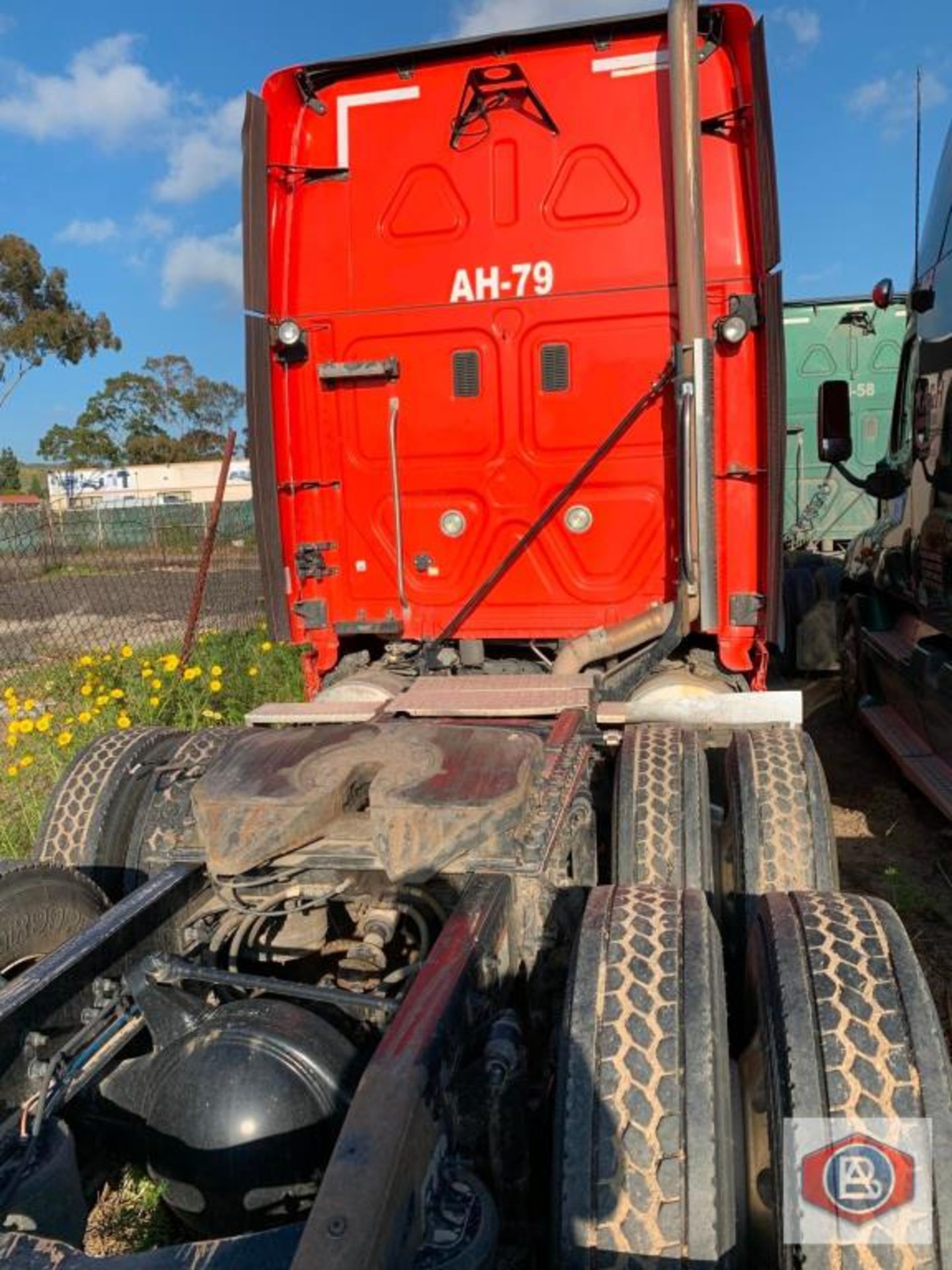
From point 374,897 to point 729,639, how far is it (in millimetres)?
2313

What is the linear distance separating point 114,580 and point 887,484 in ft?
47.3

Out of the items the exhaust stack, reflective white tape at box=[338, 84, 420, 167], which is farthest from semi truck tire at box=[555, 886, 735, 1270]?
reflective white tape at box=[338, 84, 420, 167]

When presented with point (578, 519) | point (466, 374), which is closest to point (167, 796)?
point (578, 519)

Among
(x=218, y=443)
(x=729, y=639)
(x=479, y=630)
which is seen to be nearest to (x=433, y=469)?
(x=479, y=630)

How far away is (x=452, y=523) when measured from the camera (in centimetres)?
456

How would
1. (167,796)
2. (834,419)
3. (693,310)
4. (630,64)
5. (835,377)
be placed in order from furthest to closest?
(835,377) → (834,419) → (630,64) → (693,310) → (167,796)

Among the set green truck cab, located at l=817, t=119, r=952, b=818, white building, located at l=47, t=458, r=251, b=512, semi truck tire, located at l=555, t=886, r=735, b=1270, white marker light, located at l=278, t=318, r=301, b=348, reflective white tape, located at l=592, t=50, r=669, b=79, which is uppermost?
white building, located at l=47, t=458, r=251, b=512

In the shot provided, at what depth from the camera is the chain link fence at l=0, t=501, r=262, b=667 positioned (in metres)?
11.8

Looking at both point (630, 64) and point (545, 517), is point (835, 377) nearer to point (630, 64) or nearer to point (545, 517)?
point (630, 64)

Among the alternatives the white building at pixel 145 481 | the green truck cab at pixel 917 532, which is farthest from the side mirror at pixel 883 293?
the white building at pixel 145 481

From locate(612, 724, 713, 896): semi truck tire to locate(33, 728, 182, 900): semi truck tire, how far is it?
158 cm

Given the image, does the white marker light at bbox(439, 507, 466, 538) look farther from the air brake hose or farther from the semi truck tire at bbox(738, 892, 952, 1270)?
the semi truck tire at bbox(738, 892, 952, 1270)

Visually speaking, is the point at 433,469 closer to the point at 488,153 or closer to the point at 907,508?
the point at 488,153

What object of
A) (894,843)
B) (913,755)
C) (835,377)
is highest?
(835,377)
